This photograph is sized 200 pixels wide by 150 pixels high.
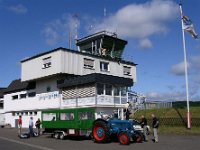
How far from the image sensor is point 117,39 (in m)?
46.7

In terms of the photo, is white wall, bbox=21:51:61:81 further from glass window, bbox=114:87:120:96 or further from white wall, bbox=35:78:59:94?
glass window, bbox=114:87:120:96

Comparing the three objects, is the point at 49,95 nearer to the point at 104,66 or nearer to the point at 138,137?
the point at 104,66

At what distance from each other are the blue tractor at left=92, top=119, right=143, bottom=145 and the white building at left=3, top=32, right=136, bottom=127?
12.1 meters

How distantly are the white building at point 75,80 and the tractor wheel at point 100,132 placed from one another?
39.4ft

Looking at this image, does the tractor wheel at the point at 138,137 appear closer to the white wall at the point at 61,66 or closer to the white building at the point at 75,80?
the white building at the point at 75,80

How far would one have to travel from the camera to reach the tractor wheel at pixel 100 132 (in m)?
20.4

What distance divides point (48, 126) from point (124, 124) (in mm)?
7284

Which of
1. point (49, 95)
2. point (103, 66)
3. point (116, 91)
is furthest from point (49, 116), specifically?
point (103, 66)

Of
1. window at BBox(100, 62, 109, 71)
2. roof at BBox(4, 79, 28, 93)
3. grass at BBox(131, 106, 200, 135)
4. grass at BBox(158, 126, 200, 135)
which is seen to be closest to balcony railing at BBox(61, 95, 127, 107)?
grass at BBox(131, 106, 200, 135)

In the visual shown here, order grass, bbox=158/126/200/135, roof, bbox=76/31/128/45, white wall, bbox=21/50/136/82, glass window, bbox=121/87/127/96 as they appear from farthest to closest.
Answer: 1. roof, bbox=76/31/128/45
2. white wall, bbox=21/50/136/82
3. glass window, bbox=121/87/127/96
4. grass, bbox=158/126/200/135

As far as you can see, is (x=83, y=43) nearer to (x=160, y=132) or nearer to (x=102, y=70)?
(x=102, y=70)

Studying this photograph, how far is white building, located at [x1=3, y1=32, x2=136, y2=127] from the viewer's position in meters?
34.6

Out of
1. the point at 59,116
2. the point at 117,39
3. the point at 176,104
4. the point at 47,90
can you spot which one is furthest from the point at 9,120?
the point at 59,116

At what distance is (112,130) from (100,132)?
31.5 inches
